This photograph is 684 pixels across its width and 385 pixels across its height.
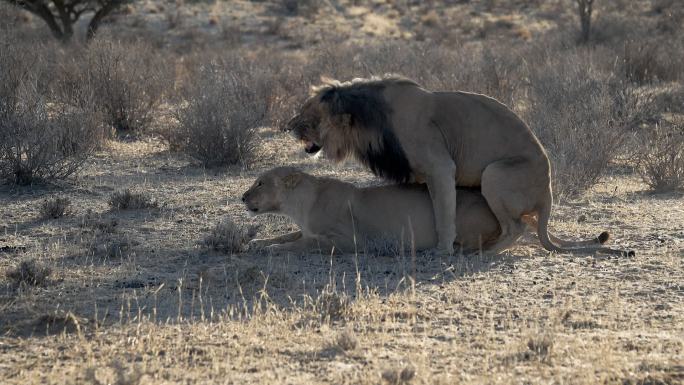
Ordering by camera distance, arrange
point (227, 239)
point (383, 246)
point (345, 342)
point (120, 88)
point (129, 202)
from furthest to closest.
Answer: point (120, 88), point (129, 202), point (227, 239), point (383, 246), point (345, 342)

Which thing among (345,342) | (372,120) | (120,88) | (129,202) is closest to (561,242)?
(372,120)

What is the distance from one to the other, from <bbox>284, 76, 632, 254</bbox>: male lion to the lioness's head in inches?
16.3

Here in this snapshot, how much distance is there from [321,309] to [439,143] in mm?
2606

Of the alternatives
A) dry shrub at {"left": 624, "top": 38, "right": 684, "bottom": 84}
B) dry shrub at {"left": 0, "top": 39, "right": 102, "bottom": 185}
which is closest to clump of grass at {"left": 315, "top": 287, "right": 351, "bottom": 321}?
dry shrub at {"left": 0, "top": 39, "right": 102, "bottom": 185}

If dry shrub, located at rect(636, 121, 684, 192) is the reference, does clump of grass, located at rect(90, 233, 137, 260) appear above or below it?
above

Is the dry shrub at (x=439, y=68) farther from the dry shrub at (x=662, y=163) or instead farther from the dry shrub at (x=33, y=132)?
the dry shrub at (x=33, y=132)

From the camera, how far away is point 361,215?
9.82m

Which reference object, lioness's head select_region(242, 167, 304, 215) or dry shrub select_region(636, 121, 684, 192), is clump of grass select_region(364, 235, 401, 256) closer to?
lioness's head select_region(242, 167, 304, 215)

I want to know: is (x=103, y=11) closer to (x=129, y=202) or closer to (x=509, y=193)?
(x=129, y=202)

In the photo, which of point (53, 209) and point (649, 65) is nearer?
point (53, 209)

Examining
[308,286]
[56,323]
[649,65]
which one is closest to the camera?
[56,323]

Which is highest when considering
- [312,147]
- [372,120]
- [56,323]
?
[372,120]

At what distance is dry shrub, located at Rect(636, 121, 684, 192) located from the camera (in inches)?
530

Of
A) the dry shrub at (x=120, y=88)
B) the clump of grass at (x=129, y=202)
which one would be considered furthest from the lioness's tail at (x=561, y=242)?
the dry shrub at (x=120, y=88)
